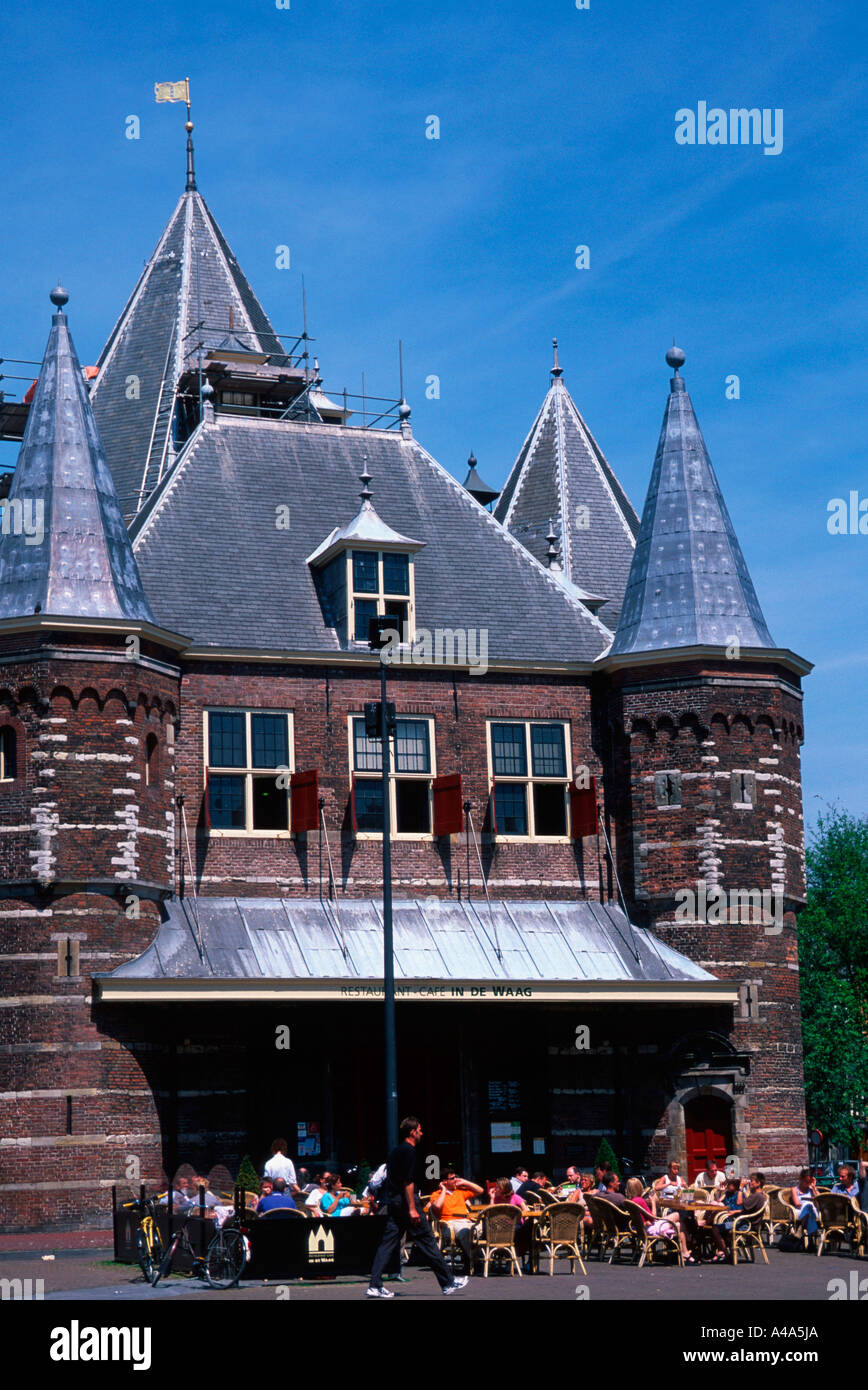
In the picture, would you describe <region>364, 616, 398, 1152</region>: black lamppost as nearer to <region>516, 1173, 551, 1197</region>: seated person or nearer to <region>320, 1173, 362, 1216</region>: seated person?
<region>320, 1173, 362, 1216</region>: seated person

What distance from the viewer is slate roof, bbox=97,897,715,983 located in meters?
29.5

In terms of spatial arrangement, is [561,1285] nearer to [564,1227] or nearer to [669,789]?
[564,1227]

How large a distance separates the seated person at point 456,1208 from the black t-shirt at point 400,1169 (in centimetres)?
335

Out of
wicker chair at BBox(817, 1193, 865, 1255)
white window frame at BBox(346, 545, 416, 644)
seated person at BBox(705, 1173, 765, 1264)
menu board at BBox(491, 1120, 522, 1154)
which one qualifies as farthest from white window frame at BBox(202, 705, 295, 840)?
wicker chair at BBox(817, 1193, 865, 1255)

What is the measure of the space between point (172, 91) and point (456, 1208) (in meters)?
30.8

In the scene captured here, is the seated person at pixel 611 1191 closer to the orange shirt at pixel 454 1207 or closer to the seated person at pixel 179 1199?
the orange shirt at pixel 454 1207

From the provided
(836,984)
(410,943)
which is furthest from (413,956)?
(836,984)

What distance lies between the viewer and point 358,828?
31922 mm

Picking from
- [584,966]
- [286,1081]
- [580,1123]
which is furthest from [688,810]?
[286,1081]

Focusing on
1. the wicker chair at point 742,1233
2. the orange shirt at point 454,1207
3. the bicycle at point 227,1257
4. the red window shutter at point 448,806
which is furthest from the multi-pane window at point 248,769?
the bicycle at point 227,1257

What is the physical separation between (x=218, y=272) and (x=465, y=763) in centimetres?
1401
